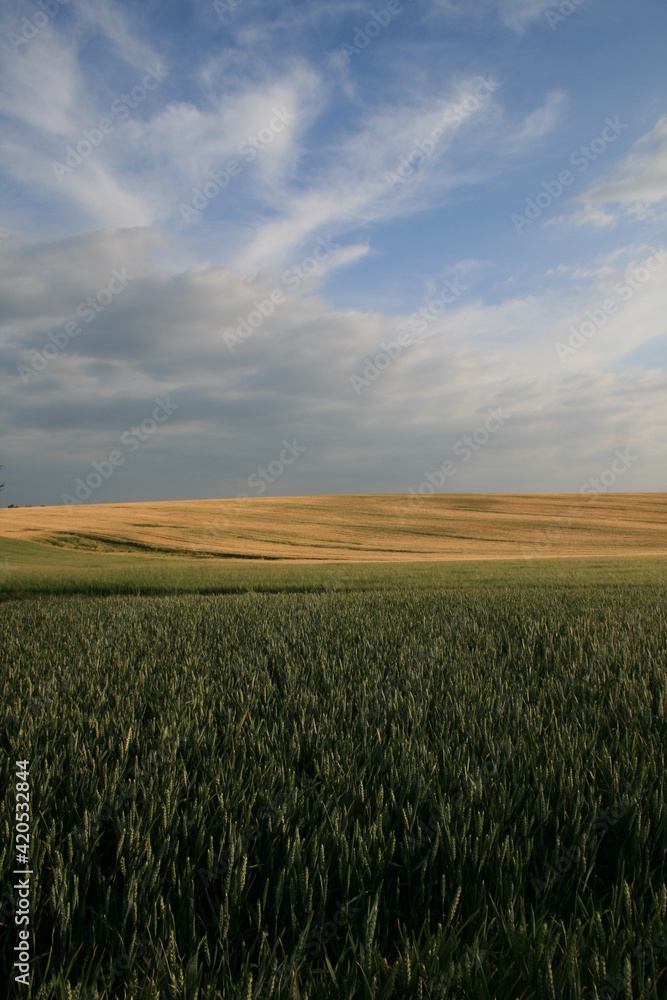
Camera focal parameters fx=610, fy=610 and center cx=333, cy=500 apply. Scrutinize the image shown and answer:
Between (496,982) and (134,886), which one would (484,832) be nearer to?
(496,982)

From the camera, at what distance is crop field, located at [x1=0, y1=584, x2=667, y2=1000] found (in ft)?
5.36

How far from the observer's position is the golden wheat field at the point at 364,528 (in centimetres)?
3259

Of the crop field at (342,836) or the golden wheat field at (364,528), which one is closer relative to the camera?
the crop field at (342,836)

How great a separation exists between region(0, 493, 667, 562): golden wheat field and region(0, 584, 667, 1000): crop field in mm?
24912

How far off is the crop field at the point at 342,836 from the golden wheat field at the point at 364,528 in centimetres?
2491

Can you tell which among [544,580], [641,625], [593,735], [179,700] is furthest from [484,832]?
[544,580]

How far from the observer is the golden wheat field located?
32.6m

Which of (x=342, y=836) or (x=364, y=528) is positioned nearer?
(x=342, y=836)

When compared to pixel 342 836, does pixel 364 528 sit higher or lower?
higher

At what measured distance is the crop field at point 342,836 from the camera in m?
1.63

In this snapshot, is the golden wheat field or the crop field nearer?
the crop field

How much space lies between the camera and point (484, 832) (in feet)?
7.77

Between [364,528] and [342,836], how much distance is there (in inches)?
1525

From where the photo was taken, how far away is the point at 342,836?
2084mm
